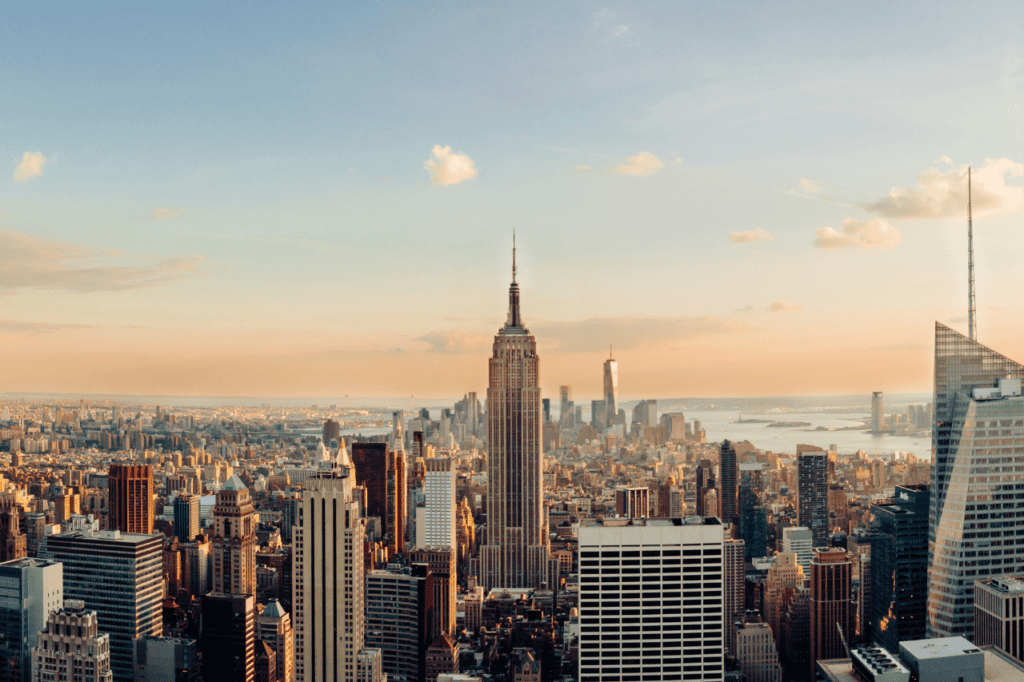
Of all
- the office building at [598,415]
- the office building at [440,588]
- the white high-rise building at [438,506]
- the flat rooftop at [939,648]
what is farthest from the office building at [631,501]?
the flat rooftop at [939,648]

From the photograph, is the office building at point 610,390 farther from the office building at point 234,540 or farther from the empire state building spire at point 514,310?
the office building at point 234,540

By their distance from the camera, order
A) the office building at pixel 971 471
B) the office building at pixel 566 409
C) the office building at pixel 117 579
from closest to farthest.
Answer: the office building at pixel 971 471, the office building at pixel 117 579, the office building at pixel 566 409

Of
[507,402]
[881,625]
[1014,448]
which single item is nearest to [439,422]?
[507,402]

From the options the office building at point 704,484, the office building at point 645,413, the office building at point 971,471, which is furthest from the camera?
the office building at point 704,484

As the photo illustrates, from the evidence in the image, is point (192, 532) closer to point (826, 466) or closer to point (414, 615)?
point (414, 615)

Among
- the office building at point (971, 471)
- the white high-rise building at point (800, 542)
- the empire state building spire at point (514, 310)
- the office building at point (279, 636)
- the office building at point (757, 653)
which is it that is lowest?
the office building at point (757, 653)

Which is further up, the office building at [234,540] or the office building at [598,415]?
the office building at [598,415]

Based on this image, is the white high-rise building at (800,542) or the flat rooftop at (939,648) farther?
the white high-rise building at (800,542)
